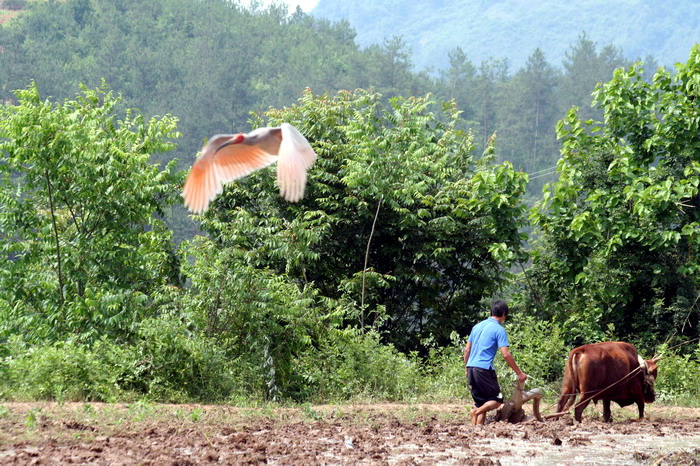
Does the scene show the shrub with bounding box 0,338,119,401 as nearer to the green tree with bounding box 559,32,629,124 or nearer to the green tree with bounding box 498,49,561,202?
the green tree with bounding box 498,49,561,202

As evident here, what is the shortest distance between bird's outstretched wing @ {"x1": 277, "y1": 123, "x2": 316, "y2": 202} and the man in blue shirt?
3.97 metres

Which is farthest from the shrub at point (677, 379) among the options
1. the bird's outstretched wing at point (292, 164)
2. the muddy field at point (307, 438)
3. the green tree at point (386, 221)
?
the bird's outstretched wing at point (292, 164)

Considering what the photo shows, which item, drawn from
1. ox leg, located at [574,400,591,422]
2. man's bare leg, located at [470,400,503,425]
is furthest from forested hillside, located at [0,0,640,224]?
man's bare leg, located at [470,400,503,425]

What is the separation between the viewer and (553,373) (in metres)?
15.9

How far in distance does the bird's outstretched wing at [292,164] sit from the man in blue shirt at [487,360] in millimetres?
3974

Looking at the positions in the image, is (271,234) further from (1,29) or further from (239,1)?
(239,1)

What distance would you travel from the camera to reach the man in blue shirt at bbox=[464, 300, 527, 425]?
9.12m

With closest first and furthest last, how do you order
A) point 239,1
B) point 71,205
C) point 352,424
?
point 352,424
point 71,205
point 239,1

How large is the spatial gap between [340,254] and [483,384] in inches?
397

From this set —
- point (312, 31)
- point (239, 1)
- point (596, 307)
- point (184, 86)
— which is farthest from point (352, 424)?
point (239, 1)

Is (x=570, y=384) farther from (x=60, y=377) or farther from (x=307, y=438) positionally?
(x=60, y=377)

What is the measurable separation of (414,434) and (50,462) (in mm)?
3977

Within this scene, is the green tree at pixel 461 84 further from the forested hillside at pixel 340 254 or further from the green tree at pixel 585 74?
the forested hillside at pixel 340 254

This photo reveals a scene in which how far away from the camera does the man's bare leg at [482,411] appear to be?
30.3 ft
